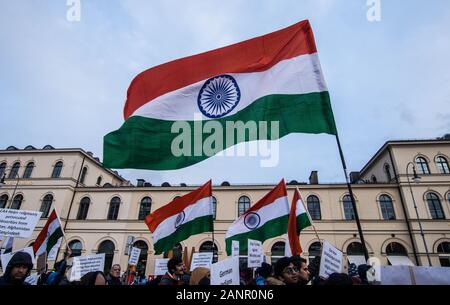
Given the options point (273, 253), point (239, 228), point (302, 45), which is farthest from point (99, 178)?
point (302, 45)

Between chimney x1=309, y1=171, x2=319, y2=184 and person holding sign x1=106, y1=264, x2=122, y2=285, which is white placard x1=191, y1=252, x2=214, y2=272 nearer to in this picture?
person holding sign x1=106, y1=264, x2=122, y2=285

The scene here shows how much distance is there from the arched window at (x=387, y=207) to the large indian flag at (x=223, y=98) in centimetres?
2502

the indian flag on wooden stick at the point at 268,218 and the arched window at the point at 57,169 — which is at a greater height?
the arched window at the point at 57,169

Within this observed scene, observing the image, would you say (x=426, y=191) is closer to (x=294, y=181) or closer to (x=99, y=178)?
(x=294, y=181)

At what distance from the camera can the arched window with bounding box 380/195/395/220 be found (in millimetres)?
25312

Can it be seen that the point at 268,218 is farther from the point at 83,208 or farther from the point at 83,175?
the point at 83,175

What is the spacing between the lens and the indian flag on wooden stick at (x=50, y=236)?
898cm

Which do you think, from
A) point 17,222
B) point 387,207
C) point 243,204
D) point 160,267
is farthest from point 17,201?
point 387,207

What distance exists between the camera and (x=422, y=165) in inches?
1041

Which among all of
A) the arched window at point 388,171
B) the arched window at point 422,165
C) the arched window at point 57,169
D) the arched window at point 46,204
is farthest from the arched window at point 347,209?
the arched window at point 57,169

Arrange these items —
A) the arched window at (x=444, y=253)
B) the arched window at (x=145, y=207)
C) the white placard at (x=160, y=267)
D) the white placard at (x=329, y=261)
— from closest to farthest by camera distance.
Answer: the white placard at (x=329, y=261) < the white placard at (x=160, y=267) < the arched window at (x=444, y=253) < the arched window at (x=145, y=207)

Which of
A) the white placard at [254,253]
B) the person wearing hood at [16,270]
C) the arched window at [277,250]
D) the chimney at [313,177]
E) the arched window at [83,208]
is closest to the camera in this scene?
the person wearing hood at [16,270]

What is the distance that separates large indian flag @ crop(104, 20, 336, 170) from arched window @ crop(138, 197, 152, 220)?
2501 centimetres

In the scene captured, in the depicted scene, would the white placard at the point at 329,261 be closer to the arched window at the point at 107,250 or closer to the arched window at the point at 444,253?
the arched window at the point at 444,253
